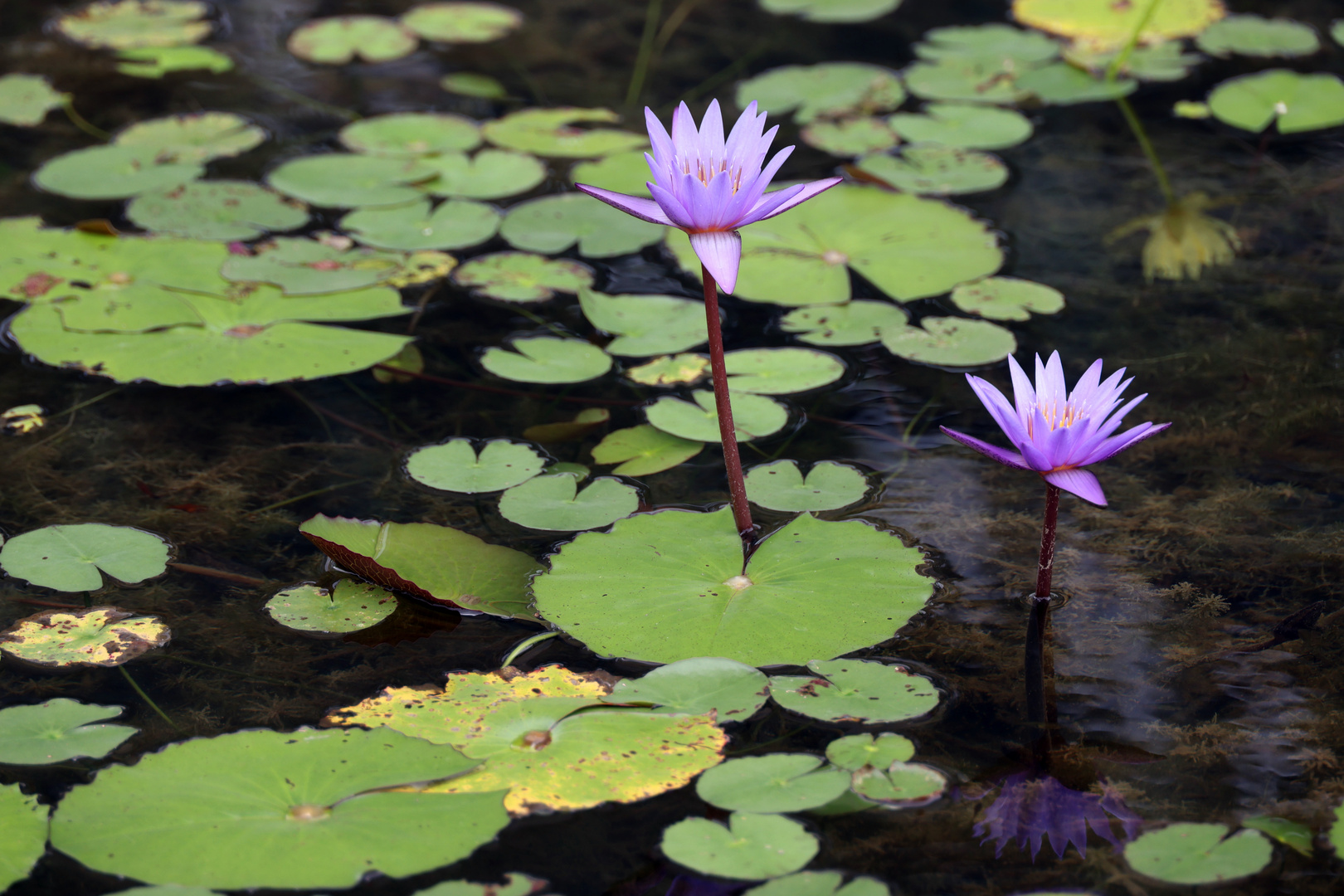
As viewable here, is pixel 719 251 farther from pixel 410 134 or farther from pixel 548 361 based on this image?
pixel 410 134

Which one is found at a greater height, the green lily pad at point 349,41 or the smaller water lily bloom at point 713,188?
the smaller water lily bloom at point 713,188

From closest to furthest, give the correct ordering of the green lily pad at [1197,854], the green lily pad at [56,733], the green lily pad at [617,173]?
1. the green lily pad at [1197,854]
2. the green lily pad at [56,733]
3. the green lily pad at [617,173]

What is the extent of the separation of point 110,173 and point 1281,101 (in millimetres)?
4010

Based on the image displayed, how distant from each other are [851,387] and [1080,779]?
4.00 feet

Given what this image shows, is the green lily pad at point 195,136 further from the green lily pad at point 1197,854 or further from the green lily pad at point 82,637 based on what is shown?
the green lily pad at point 1197,854

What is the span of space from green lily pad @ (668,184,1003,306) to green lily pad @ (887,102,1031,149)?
0.50 metres

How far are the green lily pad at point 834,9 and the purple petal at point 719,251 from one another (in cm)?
341

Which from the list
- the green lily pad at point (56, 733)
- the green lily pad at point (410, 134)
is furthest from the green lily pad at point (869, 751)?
the green lily pad at point (410, 134)

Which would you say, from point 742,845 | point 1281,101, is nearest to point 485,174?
point 742,845

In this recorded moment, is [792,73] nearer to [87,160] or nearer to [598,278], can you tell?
[598,278]

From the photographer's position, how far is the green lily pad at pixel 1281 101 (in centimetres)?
381

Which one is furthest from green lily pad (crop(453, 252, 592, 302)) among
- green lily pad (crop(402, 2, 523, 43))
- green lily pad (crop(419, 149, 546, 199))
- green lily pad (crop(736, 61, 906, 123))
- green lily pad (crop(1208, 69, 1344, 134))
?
green lily pad (crop(1208, 69, 1344, 134))

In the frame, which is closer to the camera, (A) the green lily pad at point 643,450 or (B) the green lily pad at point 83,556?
(B) the green lily pad at point 83,556

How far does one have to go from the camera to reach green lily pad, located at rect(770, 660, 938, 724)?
1.81 meters
